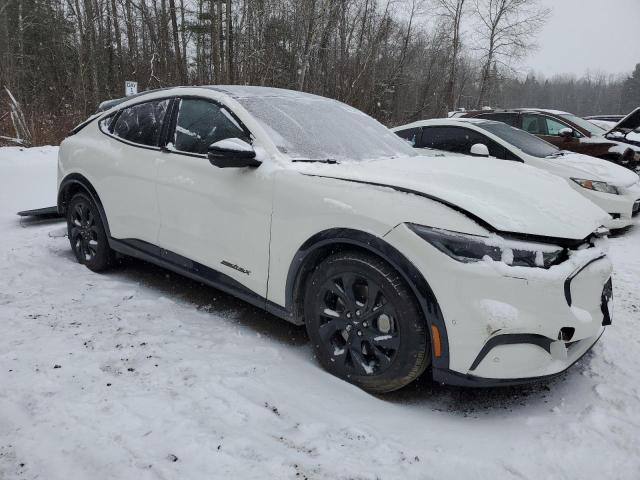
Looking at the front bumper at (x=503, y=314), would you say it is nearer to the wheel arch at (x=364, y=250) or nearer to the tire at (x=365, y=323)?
the wheel arch at (x=364, y=250)

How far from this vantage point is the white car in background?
5.72 meters

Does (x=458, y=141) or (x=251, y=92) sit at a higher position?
(x=251, y=92)

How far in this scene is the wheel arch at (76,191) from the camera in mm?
3879

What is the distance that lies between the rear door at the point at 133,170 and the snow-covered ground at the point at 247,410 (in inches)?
25.0

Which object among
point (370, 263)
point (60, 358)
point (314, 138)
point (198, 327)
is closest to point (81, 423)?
point (60, 358)

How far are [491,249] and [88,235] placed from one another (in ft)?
11.7

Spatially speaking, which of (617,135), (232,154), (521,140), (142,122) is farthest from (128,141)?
(617,135)

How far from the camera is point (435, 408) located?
7.77 feet

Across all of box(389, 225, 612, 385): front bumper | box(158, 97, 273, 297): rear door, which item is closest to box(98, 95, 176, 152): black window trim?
box(158, 97, 273, 297): rear door

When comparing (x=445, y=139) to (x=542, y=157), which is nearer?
(x=542, y=157)

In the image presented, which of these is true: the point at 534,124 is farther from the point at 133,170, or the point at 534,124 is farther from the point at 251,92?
the point at 133,170

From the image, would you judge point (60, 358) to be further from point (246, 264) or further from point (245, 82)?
point (245, 82)

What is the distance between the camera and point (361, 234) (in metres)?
2.29

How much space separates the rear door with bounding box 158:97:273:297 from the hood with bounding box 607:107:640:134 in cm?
845
